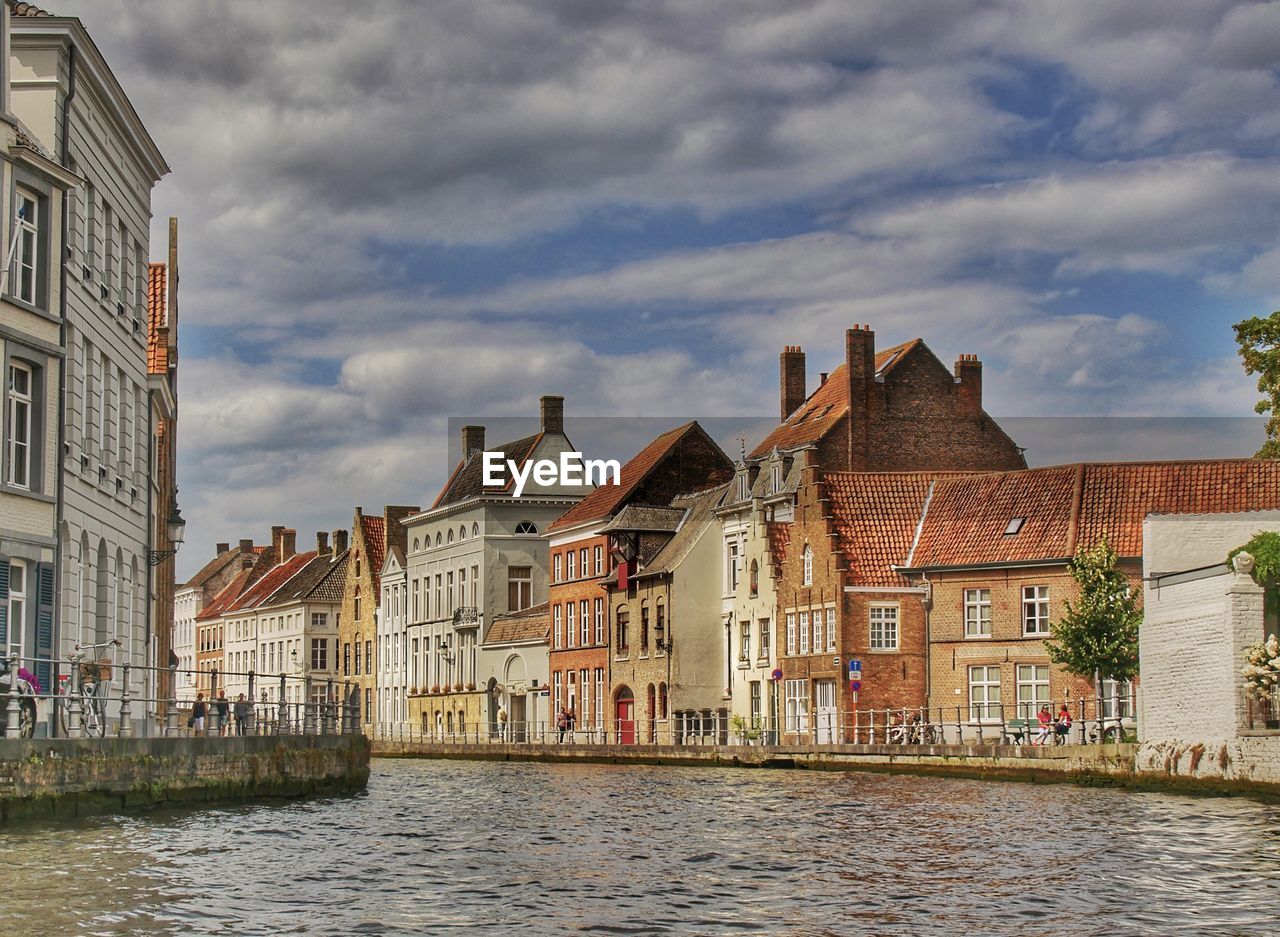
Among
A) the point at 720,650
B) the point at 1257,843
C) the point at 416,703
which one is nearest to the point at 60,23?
the point at 1257,843

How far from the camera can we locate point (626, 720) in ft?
277

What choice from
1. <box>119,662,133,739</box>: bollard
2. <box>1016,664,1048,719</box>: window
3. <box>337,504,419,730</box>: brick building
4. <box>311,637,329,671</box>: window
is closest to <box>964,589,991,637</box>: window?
<box>1016,664,1048,719</box>: window

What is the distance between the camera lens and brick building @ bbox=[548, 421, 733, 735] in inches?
3455

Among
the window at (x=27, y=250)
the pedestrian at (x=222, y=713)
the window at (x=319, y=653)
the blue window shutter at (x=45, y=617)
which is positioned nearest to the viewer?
the blue window shutter at (x=45, y=617)

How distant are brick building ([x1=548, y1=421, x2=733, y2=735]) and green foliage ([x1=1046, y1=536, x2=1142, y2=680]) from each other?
33863 millimetres

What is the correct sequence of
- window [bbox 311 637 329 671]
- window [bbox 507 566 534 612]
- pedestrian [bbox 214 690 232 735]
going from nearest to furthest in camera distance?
pedestrian [bbox 214 690 232 735] → window [bbox 507 566 534 612] → window [bbox 311 637 329 671]

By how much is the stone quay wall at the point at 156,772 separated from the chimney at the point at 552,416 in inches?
2430

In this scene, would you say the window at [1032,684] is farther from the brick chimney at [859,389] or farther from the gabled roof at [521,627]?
the gabled roof at [521,627]

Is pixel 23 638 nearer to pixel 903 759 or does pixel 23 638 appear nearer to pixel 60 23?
pixel 60 23

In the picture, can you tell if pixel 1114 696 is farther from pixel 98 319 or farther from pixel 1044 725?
pixel 98 319

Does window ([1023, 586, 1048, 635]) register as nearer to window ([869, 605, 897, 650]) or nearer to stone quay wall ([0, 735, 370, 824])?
window ([869, 605, 897, 650])

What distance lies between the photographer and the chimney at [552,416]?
10256 cm

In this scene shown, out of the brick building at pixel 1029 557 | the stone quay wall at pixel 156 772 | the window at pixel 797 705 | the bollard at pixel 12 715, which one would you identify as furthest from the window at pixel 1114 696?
the bollard at pixel 12 715

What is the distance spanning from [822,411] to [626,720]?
16.6 metres
